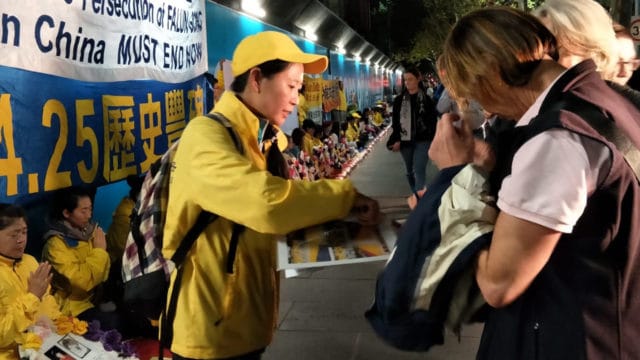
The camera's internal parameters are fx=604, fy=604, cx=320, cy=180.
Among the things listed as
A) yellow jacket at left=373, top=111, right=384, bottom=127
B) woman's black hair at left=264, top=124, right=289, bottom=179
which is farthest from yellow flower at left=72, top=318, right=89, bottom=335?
yellow jacket at left=373, top=111, right=384, bottom=127

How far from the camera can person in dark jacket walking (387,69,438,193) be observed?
27.7 ft

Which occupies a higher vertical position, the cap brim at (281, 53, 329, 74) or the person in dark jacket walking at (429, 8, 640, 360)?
the cap brim at (281, 53, 329, 74)

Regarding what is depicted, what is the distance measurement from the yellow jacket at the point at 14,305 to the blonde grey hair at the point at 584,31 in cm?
249

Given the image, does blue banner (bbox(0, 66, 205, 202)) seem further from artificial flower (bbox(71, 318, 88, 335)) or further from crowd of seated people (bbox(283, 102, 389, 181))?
crowd of seated people (bbox(283, 102, 389, 181))

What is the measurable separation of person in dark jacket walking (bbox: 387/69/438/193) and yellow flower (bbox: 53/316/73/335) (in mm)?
6062

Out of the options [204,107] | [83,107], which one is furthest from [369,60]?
[83,107]

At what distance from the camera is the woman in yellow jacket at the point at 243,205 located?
1.78 m

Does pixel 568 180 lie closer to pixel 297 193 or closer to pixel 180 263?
pixel 297 193

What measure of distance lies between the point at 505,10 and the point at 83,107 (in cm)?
268

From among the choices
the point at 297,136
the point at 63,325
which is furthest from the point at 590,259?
the point at 297,136

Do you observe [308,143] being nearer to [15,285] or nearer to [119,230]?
[119,230]

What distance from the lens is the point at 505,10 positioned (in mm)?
1404

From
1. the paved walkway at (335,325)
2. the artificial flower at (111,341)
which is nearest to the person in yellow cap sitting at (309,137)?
the paved walkway at (335,325)

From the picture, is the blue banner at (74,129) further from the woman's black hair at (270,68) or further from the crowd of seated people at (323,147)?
the crowd of seated people at (323,147)
